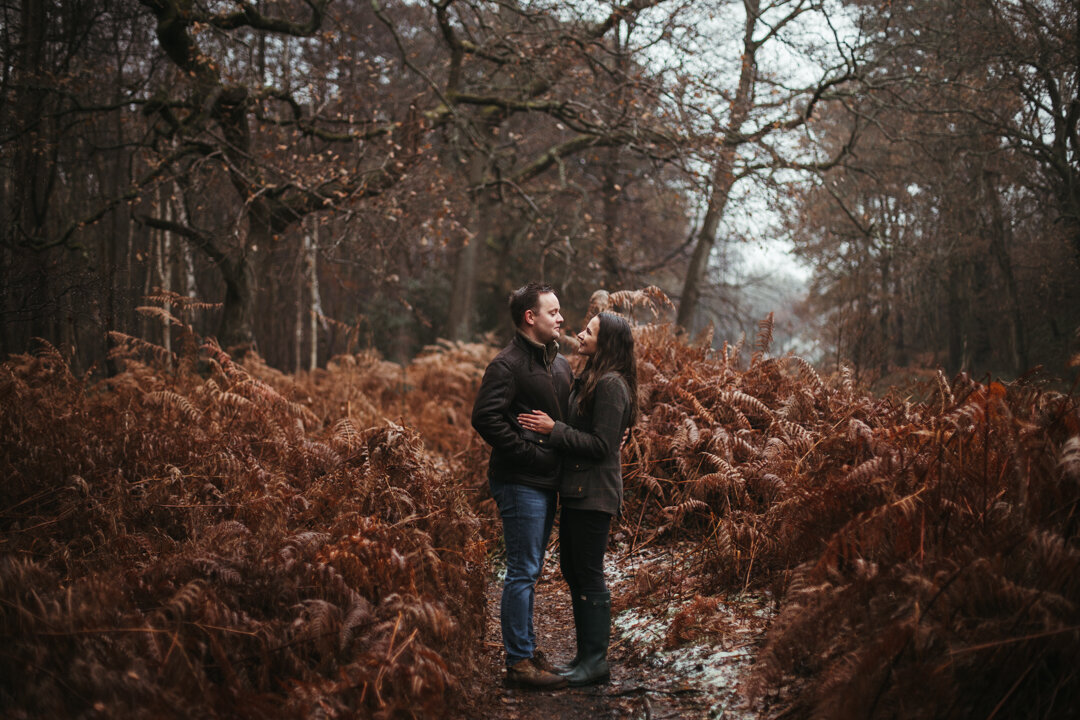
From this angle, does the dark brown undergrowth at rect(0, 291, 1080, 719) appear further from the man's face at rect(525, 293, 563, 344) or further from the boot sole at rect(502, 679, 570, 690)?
the man's face at rect(525, 293, 563, 344)

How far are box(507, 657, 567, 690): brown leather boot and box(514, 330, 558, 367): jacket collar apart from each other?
5.32 feet

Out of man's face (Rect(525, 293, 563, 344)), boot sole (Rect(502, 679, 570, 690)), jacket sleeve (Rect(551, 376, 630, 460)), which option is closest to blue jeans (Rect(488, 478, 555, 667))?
boot sole (Rect(502, 679, 570, 690))

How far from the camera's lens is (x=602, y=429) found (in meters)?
4.09

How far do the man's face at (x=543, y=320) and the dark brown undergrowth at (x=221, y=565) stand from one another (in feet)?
4.28

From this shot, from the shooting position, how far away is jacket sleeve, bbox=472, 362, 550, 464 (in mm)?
4035

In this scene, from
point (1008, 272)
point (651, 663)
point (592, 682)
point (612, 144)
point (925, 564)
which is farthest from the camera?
point (612, 144)

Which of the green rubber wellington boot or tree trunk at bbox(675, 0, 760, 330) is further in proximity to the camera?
tree trunk at bbox(675, 0, 760, 330)

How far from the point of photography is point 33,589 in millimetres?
3305

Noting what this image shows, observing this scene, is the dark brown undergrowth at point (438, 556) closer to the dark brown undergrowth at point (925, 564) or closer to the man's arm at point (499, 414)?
the dark brown undergrowth at point (925, 564)

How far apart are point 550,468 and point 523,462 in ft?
0.57

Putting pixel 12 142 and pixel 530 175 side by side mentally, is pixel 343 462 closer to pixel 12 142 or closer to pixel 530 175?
pixel 12 142

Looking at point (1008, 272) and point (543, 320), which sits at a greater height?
point (1008, 272)

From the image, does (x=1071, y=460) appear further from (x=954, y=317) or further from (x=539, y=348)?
(x=954, y=317)

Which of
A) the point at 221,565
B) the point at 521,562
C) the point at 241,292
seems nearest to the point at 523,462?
the point at 521,562
